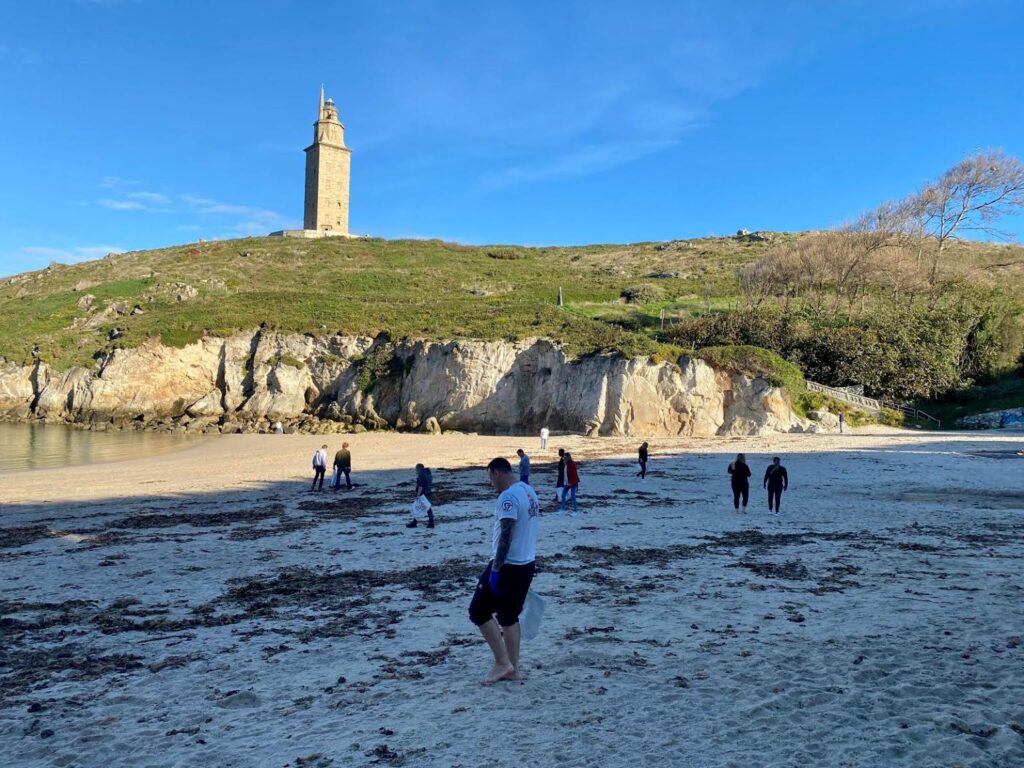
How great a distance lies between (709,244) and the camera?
104 m

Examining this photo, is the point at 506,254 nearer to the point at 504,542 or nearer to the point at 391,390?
the point at 391,390

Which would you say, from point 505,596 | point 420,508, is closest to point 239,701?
point 505,596

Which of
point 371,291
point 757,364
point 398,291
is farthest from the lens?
point 398,291

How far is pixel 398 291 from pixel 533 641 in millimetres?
68524

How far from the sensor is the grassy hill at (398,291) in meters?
52.7

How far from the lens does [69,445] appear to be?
3666 cm

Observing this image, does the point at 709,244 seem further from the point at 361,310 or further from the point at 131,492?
the point at 131,492

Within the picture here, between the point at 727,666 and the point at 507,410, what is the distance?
38456 mm

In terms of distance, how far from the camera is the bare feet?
19.6 feet

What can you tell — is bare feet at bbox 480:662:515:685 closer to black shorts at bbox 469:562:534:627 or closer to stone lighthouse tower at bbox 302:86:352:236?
→ black shorts at bbox 469:562:534:627

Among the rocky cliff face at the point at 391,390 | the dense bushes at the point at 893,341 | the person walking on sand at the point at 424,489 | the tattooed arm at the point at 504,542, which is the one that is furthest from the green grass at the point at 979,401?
the tattooed arm at the point at 504,542

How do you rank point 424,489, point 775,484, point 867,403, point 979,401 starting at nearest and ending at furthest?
point 424,489 < point 775,484 < point 867,403 < point 979,401

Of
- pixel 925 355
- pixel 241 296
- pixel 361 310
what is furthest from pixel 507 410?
pixel 241 296

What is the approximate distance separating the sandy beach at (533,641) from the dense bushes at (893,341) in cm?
3016
